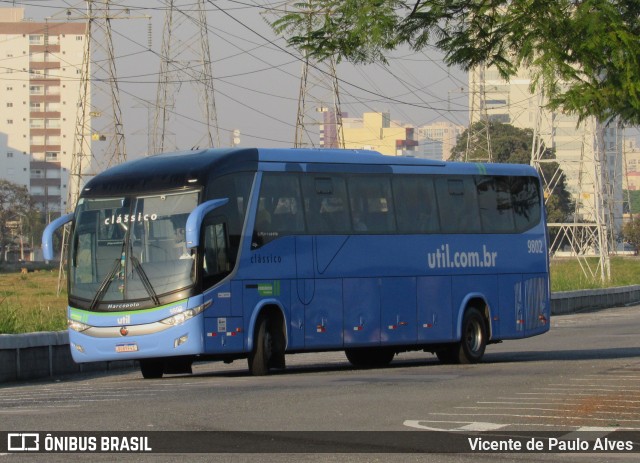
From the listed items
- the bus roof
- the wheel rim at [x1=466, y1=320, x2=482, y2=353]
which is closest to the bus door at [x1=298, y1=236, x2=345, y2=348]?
the bus roof

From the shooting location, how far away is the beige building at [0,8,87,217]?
195750 millimetres

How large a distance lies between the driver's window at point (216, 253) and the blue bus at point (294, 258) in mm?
21

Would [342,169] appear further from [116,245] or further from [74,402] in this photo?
[74,402]

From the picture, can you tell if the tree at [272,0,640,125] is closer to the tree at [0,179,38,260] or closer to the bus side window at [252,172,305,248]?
the bus side window at [252,172,305,248]

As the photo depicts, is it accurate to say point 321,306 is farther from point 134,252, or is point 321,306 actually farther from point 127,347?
point 127,347

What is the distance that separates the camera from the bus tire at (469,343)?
2452cm

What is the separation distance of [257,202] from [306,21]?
492 centimetres

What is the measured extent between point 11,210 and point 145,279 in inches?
5296

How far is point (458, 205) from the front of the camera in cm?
2470

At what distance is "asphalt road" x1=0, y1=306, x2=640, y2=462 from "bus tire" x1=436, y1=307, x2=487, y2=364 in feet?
2.44

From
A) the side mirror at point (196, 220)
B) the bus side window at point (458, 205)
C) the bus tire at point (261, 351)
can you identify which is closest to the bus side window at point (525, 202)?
the bus side window at point (458, 205)

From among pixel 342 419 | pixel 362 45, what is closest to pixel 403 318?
pixel 362 45

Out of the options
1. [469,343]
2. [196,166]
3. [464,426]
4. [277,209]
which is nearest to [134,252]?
[196,166]

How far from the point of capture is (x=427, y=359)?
27656mm
